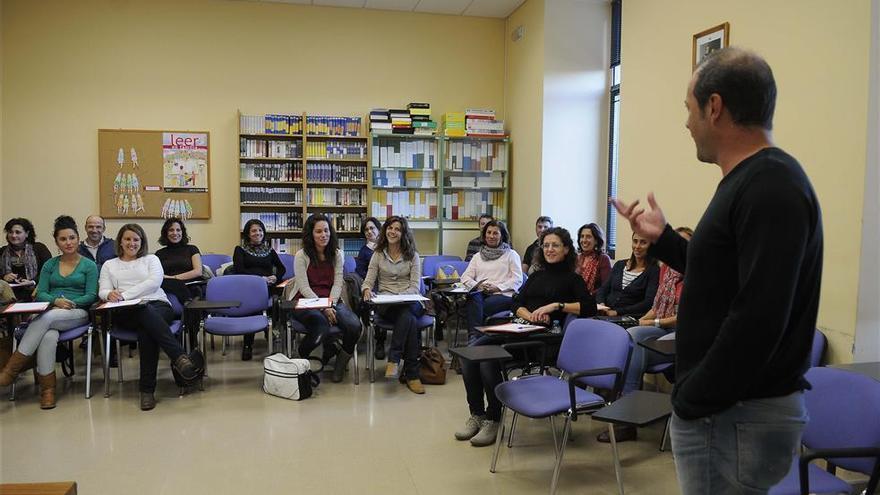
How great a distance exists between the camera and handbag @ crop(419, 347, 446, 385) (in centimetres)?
518

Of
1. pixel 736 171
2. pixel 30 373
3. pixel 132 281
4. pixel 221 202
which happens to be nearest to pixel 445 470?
pixel 736 171

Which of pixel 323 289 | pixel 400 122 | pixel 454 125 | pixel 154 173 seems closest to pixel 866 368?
pixel 323 289

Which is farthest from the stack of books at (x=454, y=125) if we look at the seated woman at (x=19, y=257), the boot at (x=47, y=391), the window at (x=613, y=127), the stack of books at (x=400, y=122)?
the boot at (x=47, y=391)

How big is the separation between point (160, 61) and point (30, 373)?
13.1ft

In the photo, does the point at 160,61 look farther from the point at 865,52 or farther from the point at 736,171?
the point at 736,171

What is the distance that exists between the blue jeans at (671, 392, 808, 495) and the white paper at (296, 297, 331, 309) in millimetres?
3874

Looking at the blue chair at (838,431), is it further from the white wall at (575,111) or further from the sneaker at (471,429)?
the white wall at (575,111)

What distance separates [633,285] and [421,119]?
3.98 m

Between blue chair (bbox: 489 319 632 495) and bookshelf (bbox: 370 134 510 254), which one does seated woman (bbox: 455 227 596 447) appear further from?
bookshelf (bbox: 370 134 510 254)

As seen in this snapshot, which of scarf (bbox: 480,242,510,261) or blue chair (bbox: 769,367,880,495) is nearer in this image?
blue chair (bbox: 769,367,880,495)

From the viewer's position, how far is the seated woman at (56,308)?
4598mm

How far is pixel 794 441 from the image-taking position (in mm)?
1386

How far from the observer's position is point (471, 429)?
156 inches

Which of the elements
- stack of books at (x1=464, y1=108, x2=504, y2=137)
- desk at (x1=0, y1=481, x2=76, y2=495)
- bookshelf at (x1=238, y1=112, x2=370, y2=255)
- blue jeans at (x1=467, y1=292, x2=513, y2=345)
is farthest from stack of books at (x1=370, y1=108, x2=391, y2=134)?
desk at (x1=0, y1=481, x2=76, y2=495)
